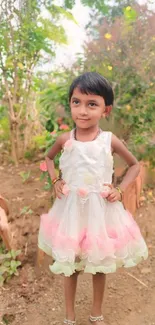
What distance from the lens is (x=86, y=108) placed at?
1904 mm

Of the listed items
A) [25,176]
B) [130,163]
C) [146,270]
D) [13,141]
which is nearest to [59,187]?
[130,163]

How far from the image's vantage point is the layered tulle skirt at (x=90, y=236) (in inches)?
76.6

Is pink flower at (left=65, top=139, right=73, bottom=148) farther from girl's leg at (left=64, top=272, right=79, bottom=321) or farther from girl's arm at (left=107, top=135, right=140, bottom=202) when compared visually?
girl's leg at (left=64, top=272, right=79, bottom=321)

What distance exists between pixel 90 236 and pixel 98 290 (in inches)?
16.0

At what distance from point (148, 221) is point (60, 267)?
151 centimetres

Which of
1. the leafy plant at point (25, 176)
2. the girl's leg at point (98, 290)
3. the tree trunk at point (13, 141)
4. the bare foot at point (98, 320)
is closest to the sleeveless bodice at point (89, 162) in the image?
the girl's leg at point (98, 290)

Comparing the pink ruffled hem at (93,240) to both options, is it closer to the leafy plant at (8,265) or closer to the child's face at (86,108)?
Result: the child's face at (86,108)

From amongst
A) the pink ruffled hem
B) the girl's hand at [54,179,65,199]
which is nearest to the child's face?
the girl's hand at [54,179,65,199]

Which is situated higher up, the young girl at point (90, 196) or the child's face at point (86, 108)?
the child's face at point (86, 108)

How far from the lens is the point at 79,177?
1962 mm

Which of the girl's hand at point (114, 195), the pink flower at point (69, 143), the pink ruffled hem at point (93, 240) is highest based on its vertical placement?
the pink flower at point (69, 143)

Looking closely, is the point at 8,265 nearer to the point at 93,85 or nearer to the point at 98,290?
the point at 98,290

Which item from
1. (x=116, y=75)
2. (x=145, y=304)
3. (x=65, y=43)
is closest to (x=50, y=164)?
(x=145, y=304)

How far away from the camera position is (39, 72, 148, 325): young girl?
192cm
